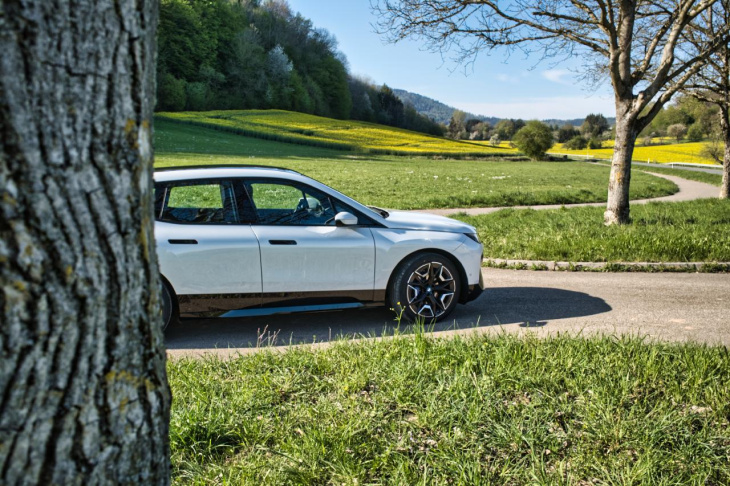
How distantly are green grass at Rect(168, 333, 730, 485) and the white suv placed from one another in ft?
3.25

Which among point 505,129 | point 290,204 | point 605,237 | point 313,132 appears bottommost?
point 605,237

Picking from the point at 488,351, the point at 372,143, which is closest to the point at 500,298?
the point at 488,351

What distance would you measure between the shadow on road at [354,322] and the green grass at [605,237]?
2.25 metres

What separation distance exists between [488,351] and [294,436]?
1757 millimetres

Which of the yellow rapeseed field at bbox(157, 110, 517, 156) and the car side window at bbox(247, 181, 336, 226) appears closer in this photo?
the car side window at bbox(247, 181, 336, 226)

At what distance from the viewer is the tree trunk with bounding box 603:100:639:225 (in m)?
11.2

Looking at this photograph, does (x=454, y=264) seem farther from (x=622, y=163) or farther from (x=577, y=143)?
(x=577, y=143)

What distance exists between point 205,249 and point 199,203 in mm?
515

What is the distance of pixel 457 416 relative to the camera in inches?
132

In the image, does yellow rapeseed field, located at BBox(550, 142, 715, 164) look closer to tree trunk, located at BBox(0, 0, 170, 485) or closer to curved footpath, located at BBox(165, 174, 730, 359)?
curved footpath, located at BBox(165, 174, 730, 359)

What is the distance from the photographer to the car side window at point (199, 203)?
5227 mm

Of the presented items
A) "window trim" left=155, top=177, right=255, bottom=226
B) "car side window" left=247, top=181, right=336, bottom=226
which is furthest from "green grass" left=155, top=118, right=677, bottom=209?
"window trim" left=155, top=177, right=255, bottom=226

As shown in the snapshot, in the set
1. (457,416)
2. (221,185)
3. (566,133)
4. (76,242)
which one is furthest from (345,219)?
(566,133)

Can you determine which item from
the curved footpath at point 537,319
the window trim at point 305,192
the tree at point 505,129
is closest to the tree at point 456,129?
the tree at point 505,129
